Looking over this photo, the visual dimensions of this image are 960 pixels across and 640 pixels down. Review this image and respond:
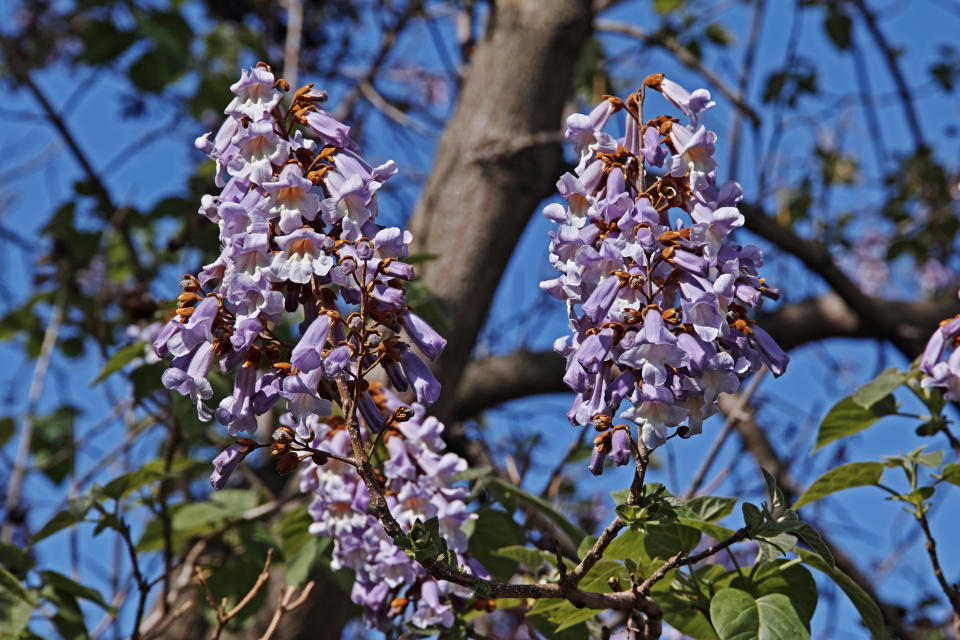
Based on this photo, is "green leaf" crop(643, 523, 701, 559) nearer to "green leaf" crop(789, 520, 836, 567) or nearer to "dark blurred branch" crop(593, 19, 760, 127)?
"green leaf" crop(789, 520, 836, 567)

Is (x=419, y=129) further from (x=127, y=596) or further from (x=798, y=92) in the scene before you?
(x=127, y=596)

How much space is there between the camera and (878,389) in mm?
2029

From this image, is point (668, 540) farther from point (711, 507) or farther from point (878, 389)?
point (878, 389)

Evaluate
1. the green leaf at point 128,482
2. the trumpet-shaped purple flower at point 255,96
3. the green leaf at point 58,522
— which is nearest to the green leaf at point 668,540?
the trumpet-shaped purple flower at point 255,96

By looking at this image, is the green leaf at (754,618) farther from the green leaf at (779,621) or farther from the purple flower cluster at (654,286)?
the purple flower cluster at (654,286)

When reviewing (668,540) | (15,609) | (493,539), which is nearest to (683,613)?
(668,540)

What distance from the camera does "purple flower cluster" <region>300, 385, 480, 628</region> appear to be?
1.88 meters

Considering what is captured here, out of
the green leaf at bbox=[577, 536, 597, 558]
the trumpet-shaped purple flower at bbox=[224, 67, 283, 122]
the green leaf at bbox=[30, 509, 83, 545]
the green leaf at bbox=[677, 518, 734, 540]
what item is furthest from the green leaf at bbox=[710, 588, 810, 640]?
the green leaf at bbox=[30, 509, 83, 545]

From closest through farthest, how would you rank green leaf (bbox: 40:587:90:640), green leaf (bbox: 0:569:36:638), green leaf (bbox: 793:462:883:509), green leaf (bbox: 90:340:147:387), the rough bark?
green leaf (bbox: 793:462:883:509), green leaf (bbox: 0:569:36:638), green leaf (bbox: 40:587:90:640), green leaf (bbox: 90:340:147:387), the rough bark

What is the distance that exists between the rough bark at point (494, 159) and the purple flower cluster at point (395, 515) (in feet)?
4.05

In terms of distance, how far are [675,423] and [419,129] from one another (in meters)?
3.50

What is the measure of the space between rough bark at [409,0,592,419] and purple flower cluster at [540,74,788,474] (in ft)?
6.00

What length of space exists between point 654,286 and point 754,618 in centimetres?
54

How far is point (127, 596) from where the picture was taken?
3.25 meters
